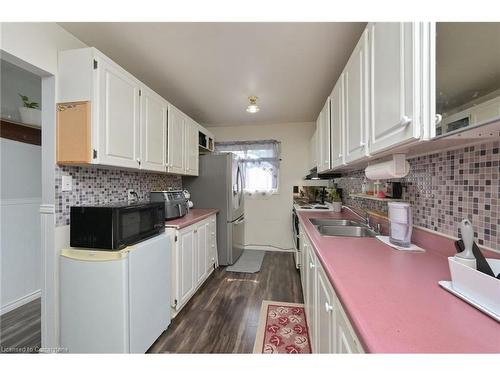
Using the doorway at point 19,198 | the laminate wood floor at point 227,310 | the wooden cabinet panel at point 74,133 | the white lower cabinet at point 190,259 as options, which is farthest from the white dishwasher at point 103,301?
the doorway at point 19,198

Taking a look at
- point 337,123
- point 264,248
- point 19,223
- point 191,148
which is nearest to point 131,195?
point 191,148

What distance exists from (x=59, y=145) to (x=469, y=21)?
220 cm

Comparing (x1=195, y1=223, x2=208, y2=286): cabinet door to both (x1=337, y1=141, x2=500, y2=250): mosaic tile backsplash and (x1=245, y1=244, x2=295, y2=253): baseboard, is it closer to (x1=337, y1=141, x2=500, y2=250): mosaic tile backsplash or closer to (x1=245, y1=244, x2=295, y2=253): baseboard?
(x1=245, y1=244, x2=295, y2=253): baseboard

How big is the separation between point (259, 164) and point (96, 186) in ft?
8.61

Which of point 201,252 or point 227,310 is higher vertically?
point 201,252

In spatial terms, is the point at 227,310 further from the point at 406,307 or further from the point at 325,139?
the point at 325,139

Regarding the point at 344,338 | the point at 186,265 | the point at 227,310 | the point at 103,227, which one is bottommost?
the point at 227,310

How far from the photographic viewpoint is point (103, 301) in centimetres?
133

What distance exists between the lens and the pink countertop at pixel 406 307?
1.63ft

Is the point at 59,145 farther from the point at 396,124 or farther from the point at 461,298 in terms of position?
the point at 461,298

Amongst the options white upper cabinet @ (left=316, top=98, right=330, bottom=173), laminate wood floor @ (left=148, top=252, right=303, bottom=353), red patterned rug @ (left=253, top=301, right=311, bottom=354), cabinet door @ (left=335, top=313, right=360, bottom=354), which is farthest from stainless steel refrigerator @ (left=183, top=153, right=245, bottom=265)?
cabinet door @ (left=335, top=313, right=360, bottom=354)

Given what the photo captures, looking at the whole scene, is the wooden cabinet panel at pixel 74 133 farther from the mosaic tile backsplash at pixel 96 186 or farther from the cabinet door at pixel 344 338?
the cabinet door at pixel 344 338

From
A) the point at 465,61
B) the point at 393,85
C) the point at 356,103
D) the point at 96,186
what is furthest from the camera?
the point at 96,186
